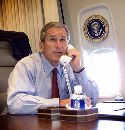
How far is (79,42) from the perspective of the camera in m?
3.92

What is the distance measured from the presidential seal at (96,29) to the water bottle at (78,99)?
2489 millimetres

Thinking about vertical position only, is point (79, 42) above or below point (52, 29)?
above

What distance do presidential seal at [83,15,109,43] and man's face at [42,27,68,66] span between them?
5.08 ft

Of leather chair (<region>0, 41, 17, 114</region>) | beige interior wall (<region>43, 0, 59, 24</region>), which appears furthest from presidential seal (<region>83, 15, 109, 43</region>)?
leather chair (<region>0, 41, 17, 114</region>)

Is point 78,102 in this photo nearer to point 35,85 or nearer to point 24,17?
point 35,85

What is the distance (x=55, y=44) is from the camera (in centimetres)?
220

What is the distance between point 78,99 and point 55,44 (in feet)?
3.21

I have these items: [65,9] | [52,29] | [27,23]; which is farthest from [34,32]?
[52,29]

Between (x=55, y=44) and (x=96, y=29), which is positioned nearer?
(x=55, y=44)

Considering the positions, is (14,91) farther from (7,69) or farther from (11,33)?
(11,33)

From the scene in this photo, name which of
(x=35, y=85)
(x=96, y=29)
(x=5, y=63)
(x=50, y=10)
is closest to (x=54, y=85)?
(x=35, y=85)

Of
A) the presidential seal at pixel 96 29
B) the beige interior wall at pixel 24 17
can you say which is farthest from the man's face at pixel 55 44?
the beige interior wall at pixel 24 17

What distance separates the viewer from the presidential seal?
3684 mm

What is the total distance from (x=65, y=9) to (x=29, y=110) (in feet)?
8.87
